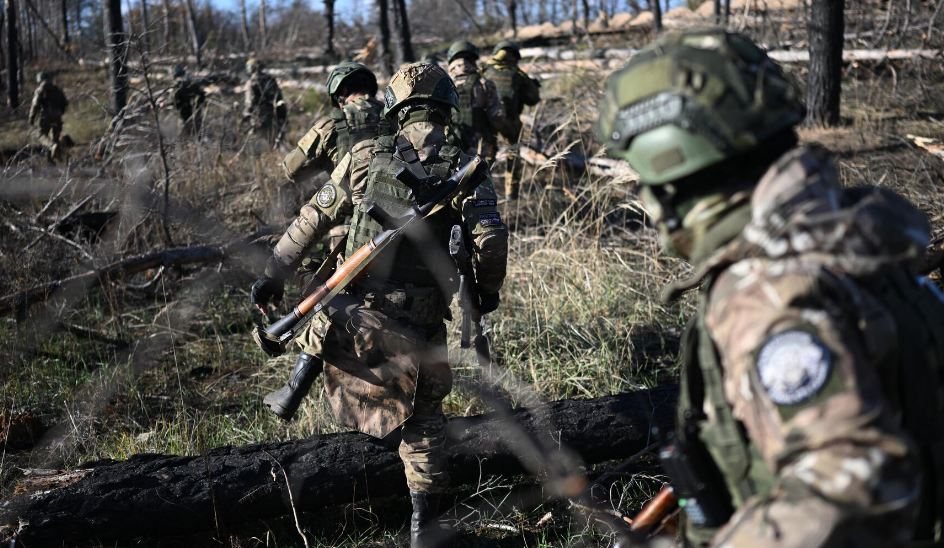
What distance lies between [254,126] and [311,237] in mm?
6182

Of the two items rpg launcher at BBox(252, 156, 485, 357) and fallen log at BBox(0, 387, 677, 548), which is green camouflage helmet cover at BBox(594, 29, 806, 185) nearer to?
rpg launcher at BBox(252, 156, 485, 357)

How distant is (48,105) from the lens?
12000 millimetres

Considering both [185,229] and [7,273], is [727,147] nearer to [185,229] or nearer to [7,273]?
[7,273]

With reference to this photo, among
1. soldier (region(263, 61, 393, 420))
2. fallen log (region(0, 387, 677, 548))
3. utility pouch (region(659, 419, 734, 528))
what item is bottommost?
fallen log (region(0, 387, 677, 548))

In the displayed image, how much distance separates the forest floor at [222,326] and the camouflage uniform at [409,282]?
435mm

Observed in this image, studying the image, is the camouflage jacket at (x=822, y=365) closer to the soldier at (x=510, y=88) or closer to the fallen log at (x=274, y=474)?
the fallen log at (x=274, y=474)

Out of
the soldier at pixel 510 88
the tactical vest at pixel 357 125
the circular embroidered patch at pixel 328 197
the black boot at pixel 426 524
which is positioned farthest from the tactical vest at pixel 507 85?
the black boot at pixel 426 524

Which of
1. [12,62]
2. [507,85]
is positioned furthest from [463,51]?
[12,62]

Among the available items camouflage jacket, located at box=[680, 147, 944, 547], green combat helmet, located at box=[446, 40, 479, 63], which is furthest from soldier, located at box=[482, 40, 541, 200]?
camouflage jacket, located at box=[680, 147, 944, 547]

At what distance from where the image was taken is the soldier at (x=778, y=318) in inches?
43.5

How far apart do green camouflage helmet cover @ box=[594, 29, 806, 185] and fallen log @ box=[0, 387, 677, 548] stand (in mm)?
2145

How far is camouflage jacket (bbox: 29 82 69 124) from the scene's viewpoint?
11.8 m

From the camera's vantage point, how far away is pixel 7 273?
5059 mm

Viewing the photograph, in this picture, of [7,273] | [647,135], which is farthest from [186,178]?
[647,135]
